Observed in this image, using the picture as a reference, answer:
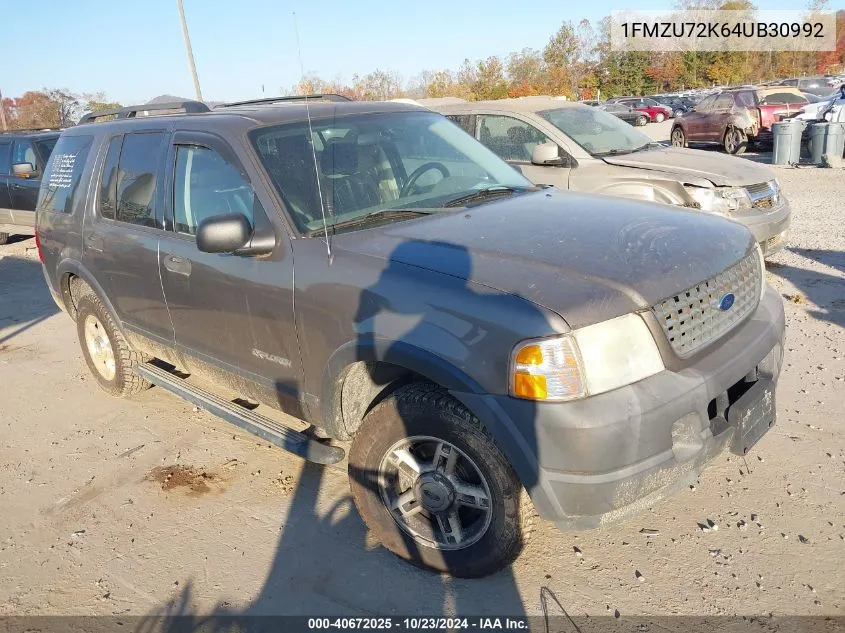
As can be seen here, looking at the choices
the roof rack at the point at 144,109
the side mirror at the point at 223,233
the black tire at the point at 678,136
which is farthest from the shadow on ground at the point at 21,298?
the black tire at the point at 678,136

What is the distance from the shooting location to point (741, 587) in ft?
8.98

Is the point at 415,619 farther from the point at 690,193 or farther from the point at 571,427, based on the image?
the point at 690,193

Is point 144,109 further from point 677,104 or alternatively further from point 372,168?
point 677,104

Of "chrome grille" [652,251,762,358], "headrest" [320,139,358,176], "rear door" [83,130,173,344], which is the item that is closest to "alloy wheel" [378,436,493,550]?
"chrome grille" [652,251,762,358]

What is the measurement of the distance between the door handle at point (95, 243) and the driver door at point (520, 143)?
397 cm

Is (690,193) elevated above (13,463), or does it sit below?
above

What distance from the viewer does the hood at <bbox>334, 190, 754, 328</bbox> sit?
2463 mm

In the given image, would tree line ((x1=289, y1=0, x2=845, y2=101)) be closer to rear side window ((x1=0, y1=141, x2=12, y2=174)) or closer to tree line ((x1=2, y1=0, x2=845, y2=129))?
tree line ((x1=2, y1=0, x2=845, y2=129))

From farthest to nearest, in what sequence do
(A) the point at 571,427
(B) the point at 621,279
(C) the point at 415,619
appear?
1. (C) the point at 415,619
2. (B) the point at 621,279
3. (A) the point at 571,427

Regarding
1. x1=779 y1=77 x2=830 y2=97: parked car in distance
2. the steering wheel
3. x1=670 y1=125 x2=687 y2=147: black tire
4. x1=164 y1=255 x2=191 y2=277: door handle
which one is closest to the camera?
the steering wheel

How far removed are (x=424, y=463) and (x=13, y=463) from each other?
9.77 feet

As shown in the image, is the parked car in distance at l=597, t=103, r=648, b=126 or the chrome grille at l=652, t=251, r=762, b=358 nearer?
the chrome grille at l=652, t=251, r=762, b=358

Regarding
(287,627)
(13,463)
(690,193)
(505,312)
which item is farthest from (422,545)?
(690,193)

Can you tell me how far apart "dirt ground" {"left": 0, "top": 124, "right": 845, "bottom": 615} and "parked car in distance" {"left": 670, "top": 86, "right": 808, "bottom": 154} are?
14.5 meters
